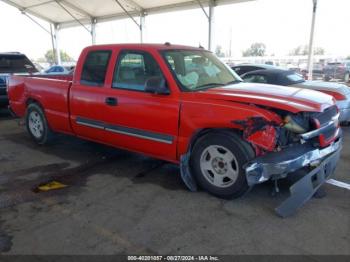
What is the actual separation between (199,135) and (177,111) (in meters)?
Answer: 0.40

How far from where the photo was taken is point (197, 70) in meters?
4.46

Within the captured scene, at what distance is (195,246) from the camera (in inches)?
115

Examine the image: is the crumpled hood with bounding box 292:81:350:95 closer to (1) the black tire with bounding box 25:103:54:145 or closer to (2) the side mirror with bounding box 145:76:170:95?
(2) the side mirror with bounding box 145:76:170:95

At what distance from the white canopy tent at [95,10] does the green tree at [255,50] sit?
5278 centimetres

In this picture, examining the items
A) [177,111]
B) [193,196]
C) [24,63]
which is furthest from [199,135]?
[24,63]

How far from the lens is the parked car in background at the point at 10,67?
30.0ft

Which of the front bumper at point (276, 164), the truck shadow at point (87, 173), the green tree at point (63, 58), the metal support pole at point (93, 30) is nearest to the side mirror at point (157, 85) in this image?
the truck shadow at point (87, 173)

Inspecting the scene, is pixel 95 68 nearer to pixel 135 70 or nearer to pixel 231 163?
pixel 135 70

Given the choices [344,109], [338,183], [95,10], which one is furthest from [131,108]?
[95,10]

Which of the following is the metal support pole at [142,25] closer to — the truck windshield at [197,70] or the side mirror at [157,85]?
Result: the truck windshield at [197,70]

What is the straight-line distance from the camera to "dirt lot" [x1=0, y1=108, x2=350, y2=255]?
2936 mm

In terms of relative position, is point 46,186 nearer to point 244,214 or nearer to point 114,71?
point 114,71

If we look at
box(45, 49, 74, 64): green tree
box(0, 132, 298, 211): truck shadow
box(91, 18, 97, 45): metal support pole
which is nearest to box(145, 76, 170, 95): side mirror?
box(0, 132, 298, 211): truck shadow

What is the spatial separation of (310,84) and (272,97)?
16.0ft
